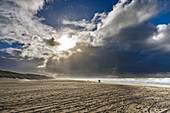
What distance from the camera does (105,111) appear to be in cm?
593

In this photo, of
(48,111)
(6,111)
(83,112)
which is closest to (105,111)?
(83,112)

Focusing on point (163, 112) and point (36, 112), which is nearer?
point (36, 112)

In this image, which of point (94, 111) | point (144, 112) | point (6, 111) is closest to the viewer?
point (6, 111)

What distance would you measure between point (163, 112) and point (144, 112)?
1.48 m

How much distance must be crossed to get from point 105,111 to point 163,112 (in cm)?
423

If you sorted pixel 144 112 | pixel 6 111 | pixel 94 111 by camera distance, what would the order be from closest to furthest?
1. pixel 6 111
2. pixel 94 111
3. pixel 144 112

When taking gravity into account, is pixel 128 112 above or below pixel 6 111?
below

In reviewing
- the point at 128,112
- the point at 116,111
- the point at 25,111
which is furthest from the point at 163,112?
the point at 25,111

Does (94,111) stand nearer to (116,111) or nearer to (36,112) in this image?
(116,111)

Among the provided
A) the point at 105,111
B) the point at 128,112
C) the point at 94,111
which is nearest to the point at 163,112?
the point at 128,112

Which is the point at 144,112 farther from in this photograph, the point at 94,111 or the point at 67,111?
the point at 67,111

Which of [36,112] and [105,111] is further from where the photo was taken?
[105,111]

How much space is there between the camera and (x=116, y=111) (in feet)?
20.0

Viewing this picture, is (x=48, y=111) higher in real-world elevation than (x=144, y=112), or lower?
higher
